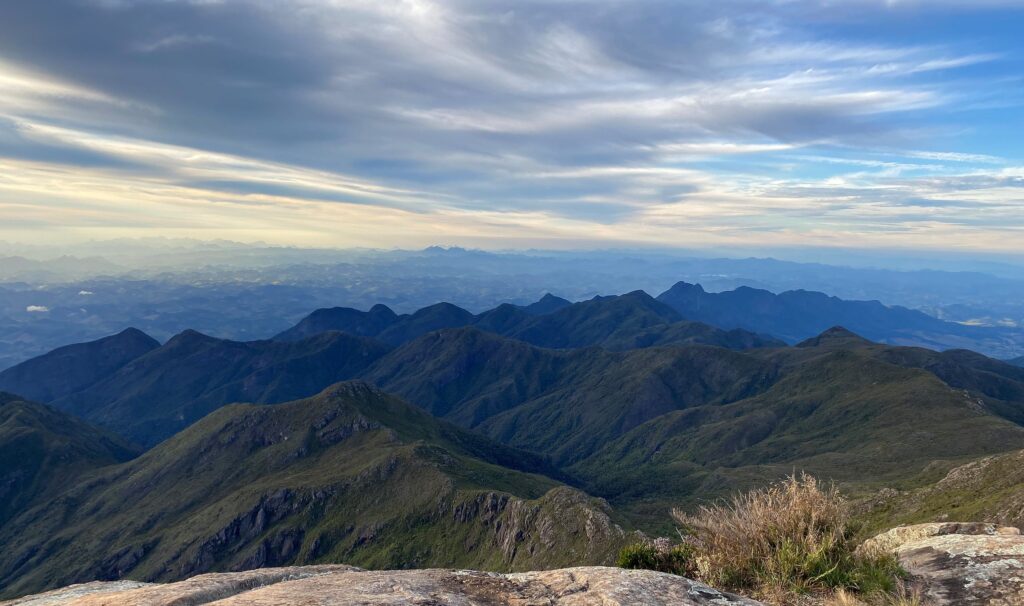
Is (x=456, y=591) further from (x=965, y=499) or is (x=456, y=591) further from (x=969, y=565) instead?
(x=965, y=499)

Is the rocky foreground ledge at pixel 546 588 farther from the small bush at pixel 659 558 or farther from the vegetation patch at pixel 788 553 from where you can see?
the small bush at pixel 659 558

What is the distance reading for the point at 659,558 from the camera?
47.8 ft

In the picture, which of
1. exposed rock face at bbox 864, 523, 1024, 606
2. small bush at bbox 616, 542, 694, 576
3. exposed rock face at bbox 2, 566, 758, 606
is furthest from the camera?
small bush at bbox 616, 542, 694, 576

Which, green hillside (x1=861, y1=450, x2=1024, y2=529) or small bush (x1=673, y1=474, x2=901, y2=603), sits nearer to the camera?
small bush (x1=673, y1=474, x2=901, y2=603)

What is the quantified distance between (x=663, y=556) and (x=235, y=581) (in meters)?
11.3

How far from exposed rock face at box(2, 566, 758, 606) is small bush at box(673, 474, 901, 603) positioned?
1.81 m

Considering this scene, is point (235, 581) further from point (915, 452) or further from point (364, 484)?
point (915, 452)

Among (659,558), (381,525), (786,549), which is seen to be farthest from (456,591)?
(381,525)

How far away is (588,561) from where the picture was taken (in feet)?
357

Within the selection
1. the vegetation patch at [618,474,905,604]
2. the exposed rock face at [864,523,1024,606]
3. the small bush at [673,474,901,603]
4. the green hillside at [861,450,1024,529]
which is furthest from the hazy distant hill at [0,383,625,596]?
the small bush at [673,474,901,603]

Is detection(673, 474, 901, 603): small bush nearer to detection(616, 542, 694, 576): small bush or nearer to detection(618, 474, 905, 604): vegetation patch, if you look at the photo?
detection(618, 474, 905, 604): vegetation patch

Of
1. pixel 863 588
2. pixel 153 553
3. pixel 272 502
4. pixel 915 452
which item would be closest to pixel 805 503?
pixel 863 588

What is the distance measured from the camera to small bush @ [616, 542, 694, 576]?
13.8m

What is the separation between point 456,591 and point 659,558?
6.66m
